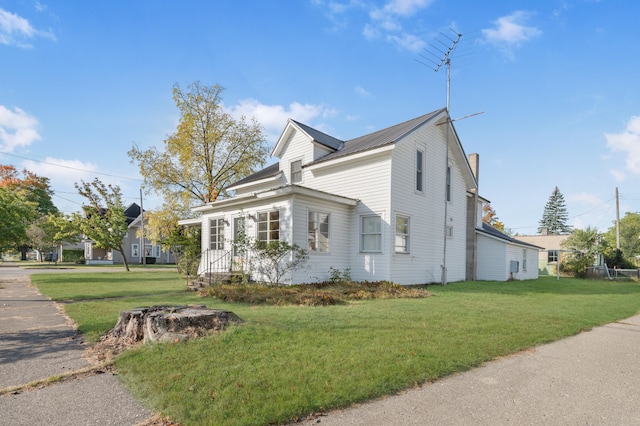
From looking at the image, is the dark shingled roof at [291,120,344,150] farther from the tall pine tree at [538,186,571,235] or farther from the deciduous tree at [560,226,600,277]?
the tall pine tree at [538,186,571,235]

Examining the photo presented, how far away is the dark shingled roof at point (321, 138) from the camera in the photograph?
18.1 metres

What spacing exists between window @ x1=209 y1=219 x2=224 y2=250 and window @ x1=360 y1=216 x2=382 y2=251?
689 cm

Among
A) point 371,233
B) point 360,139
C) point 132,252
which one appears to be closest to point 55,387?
point 371,233

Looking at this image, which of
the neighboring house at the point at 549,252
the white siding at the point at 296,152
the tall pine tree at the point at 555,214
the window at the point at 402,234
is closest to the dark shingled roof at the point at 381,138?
the white siding at the point at 296,152

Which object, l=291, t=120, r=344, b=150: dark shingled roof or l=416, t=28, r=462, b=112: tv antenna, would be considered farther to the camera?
l=291, t=120, r=344, b=150: dark shingled roof

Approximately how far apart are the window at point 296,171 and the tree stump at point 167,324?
12.8 m

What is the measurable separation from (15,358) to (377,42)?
1310 cm

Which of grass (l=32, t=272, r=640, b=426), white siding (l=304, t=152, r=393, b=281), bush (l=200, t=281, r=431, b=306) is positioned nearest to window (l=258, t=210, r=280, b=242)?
bush (l=200, t=281, r=431, b=306)

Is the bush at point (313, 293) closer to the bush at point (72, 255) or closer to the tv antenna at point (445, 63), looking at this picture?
the tv antenna at point (445, 63)

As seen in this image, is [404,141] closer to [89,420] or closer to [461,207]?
[461,207]

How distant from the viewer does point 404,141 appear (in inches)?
584

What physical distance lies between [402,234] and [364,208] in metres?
1.93

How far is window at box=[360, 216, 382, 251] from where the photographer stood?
47.7 feet

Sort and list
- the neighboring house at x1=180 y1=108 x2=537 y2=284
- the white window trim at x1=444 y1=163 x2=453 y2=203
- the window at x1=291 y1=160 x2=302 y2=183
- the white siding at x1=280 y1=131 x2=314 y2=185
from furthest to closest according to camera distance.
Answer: the window at x1=291 y1=160 x2=302 y2=183
the white window trim at x1=444 y1=163 x2=453 y2=203
the white siding at x1=280 y1=131 x2=314 y2=185
the neighboring house at x1=180 y1=108 x2=537 y2=284
